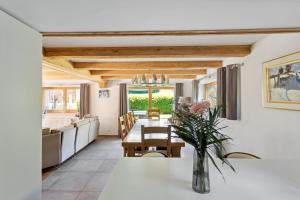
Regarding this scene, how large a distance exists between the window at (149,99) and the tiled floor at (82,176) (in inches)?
106

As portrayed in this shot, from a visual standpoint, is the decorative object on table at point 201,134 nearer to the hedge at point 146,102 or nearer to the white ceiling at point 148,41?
the white ceiling at point 148,41

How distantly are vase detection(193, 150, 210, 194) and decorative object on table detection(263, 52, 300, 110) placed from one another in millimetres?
1377

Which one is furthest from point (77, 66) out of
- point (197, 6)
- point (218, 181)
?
point (218, 181)

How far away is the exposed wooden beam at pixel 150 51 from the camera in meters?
2.91

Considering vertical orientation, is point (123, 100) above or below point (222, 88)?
below

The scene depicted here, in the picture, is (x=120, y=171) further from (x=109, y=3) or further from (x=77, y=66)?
(x=77, y=66)

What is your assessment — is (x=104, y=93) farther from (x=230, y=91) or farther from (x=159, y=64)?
(x=230, y=91)

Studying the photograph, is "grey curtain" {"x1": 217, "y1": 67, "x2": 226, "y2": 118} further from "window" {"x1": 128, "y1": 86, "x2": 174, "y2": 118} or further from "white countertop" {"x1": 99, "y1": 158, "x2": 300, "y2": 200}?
"window" {"x1": 128, "y1": 86, "x2": 174, "y2": 118}

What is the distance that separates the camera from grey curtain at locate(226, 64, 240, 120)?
10.8 feet

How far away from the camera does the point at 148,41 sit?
8.82 feet

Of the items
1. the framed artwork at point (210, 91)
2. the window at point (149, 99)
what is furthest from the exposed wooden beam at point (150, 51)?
the window at point (149, 99)

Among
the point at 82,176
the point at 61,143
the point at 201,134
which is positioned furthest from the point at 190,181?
the point at 61,143

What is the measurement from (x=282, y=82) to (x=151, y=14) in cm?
170

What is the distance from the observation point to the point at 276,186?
1.25 metres
